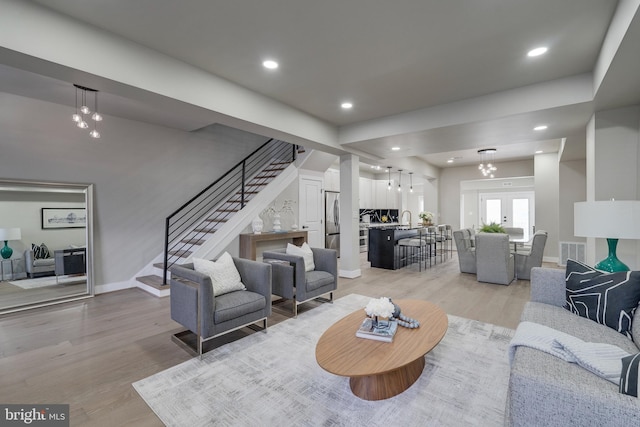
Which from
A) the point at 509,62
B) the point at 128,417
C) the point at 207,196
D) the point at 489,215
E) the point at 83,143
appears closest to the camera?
the point at 128,417

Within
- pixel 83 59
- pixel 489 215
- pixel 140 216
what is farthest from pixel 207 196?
pixel 489 215

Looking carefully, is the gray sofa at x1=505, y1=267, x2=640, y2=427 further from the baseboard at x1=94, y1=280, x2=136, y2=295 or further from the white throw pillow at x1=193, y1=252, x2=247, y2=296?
the baseboard at x1=94, y1=280, x2=136, y2=295

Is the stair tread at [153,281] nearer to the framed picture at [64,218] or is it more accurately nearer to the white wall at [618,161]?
the framed picture at [64,218]

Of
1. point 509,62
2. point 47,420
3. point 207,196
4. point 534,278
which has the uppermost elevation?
point 509,62

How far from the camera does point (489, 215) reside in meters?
10.1

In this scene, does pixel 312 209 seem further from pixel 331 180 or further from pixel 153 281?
pixel 153 281

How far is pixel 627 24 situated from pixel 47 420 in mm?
4620

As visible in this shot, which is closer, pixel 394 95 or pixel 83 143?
pixel 394 95

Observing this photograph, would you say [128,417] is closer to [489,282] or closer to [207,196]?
[207,196]

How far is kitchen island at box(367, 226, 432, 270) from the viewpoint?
6.54 metres

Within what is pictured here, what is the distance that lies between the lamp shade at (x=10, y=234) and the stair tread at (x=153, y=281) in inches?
66.7

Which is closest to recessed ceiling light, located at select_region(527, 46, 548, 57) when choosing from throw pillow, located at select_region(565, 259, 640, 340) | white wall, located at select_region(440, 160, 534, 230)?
throw pillow, located at select_region(565, 259, 640, 340)

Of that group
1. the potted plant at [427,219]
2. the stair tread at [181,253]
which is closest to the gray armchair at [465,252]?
the potted plant at [427,219]

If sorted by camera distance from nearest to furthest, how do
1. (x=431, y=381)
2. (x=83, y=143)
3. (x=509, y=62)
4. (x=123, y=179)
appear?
(x=431, y=381)
(x=509, y=62)
(x=83, y=143)
(x=123, y=179)
